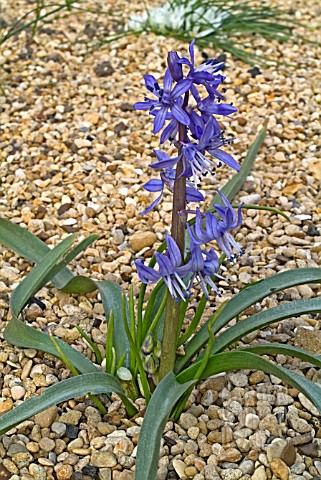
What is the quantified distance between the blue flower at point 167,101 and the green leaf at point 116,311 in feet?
2.66

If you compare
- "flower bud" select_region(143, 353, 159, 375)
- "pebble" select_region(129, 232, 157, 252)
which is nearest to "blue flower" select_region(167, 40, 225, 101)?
"flower bud" select_region(143, 353, 159, 375)

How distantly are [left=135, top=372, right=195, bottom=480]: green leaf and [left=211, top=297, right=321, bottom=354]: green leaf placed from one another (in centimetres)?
18

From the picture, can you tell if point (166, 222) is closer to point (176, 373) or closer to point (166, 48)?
point (176, 373)

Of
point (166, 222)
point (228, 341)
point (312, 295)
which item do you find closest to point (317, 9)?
point (166, 222)

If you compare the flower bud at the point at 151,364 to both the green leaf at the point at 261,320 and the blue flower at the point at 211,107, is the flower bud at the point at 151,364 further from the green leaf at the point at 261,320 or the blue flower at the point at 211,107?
the blue flower at the point at 211,107

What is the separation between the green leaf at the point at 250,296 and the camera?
84.7 inches

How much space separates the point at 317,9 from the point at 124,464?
3544 millimetres

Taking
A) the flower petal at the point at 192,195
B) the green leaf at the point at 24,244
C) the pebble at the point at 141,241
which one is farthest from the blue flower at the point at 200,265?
the pebble at the point at 141,241

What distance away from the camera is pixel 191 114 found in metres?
1.75

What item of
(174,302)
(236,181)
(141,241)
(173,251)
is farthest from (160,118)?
(141,241)

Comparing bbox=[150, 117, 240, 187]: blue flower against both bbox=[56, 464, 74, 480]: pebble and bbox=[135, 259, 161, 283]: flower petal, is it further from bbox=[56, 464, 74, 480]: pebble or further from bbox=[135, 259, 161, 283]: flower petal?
bbox=[56, 464, 74, 480]: pebble

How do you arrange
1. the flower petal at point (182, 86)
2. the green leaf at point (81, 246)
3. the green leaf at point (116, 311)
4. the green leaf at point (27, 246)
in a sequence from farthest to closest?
the green leaf at point (27, 246) < the green leaf at point (81, 246) < the green leaf at point (116, 311) < the flower petal at point (182, 86)

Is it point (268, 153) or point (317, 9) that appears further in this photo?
point (317, 9)

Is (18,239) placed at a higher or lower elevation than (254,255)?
lower
